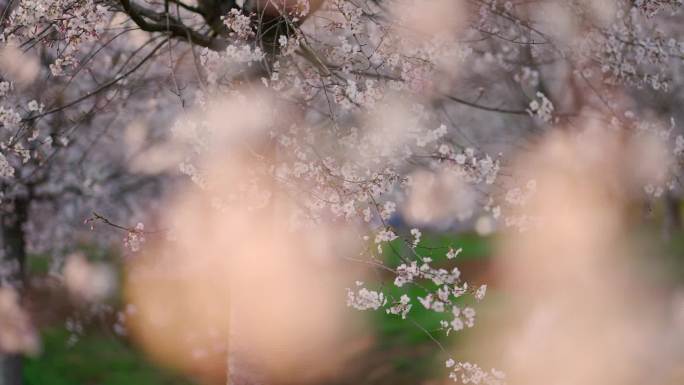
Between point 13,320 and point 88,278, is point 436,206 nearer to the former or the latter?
point 88,278

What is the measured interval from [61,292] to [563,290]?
9673 millimetres

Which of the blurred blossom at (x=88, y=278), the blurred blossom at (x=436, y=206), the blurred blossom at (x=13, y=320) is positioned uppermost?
the blurred blossom at (x=436, y=206)

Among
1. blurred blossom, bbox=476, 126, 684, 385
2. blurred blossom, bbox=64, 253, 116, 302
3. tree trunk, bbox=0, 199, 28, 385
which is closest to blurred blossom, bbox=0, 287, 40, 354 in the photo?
tree trunk, bbox=0, 199, 28, 385

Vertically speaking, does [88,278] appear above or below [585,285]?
below

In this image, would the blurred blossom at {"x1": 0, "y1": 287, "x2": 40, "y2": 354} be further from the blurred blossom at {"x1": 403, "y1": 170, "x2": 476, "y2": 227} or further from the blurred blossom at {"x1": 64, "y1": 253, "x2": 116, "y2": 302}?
the blurred blossom at {"x1": 403, "y1": 170, "x2": 476, "y2": 227}

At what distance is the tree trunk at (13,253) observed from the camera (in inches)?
347

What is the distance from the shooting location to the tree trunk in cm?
881

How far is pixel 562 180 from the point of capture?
1152 cm

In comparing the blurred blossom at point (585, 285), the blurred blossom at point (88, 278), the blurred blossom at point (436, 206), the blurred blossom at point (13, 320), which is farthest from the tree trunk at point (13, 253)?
the blurred blossom at point (436, 206)

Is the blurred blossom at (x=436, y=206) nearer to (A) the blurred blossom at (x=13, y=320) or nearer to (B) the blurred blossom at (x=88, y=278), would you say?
(B) the blurred blossom at (x=88, y=278)

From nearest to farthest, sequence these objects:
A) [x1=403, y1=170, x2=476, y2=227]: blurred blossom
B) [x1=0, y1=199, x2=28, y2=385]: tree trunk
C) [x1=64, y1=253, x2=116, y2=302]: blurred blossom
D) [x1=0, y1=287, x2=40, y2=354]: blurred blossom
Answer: [x1=0, y1=199, x2=28, y2=385]: tree trunk → [x1=0, y1=287, x2=40, y2=354]: blurred blossom → [x1=64, y1=253, x2=116, y2=302]: blurred blossom → [x1=403, y1=170, x2=476, y2=227]: blurred blossom

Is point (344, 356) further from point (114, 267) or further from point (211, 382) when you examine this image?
point (114, 267)

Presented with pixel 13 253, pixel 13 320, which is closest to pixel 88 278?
pixel 13 320

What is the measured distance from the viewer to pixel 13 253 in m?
9.05
